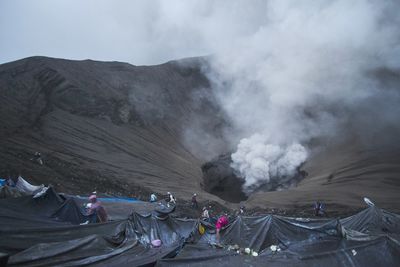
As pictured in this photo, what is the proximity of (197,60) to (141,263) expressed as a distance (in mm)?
55806

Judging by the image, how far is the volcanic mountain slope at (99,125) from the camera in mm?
25266

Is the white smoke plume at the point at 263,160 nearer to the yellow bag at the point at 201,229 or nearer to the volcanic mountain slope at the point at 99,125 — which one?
the volcanic mountain slope at the point at 99,125

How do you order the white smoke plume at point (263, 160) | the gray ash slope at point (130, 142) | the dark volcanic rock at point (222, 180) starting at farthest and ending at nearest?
the white smoke plume at point (263, 160) < the dark volcanic rock at point (222, 180) < the gray ash slope at point (130, 142)

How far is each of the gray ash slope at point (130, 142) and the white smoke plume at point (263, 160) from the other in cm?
219

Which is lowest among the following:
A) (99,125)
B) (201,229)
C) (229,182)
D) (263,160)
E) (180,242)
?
(180,242)

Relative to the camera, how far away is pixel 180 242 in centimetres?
783

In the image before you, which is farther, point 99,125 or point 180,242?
point 99,125

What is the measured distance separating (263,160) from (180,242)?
116ft

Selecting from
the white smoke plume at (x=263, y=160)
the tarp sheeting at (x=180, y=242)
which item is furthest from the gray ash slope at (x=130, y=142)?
the tarp sheeting at (x=180, y=242)

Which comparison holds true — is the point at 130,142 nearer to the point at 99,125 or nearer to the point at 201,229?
the point at 99,125

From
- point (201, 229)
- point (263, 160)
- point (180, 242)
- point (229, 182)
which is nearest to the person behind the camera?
point (180, 242)

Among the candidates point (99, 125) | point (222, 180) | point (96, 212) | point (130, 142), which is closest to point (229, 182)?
point (222, 180)

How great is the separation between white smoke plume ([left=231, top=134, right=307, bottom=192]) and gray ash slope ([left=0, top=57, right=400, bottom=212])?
219 centimetres

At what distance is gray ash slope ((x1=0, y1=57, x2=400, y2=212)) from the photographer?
25203mm
